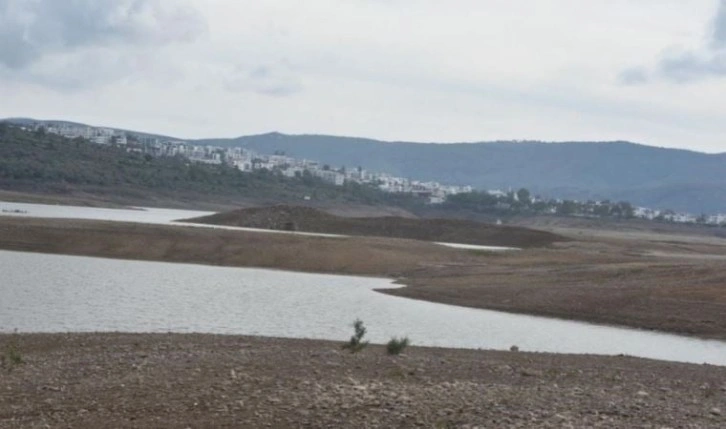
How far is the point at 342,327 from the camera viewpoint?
32188mm

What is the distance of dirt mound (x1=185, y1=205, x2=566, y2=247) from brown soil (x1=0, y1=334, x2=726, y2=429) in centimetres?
6718

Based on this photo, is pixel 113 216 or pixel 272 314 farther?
pixel 113 216

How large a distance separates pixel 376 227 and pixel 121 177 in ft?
205

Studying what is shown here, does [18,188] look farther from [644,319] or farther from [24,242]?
[644,319]

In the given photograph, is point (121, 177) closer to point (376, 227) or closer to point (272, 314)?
point (376, 227)

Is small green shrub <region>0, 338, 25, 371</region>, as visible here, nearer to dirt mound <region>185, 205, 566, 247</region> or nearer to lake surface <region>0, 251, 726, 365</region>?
lake surface <region>0, 251, 726, 365</region>

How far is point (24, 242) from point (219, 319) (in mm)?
30939

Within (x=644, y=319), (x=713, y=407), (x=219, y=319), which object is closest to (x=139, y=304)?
(x=219, y=319)

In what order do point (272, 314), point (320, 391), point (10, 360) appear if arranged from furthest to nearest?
point (272, 314)
point (10, 360)
point (320, 391)

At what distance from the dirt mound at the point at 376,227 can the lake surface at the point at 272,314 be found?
3951 cm

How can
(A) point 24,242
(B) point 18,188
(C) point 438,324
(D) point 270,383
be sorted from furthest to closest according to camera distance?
(B) point 18,188
(A) point 24,242
(C) point 438,324
(D) point 270,383

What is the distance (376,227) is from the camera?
90062 millimetres

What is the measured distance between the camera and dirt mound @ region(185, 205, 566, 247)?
8856 cm

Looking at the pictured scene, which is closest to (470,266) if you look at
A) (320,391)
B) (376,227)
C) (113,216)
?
(376,227)
